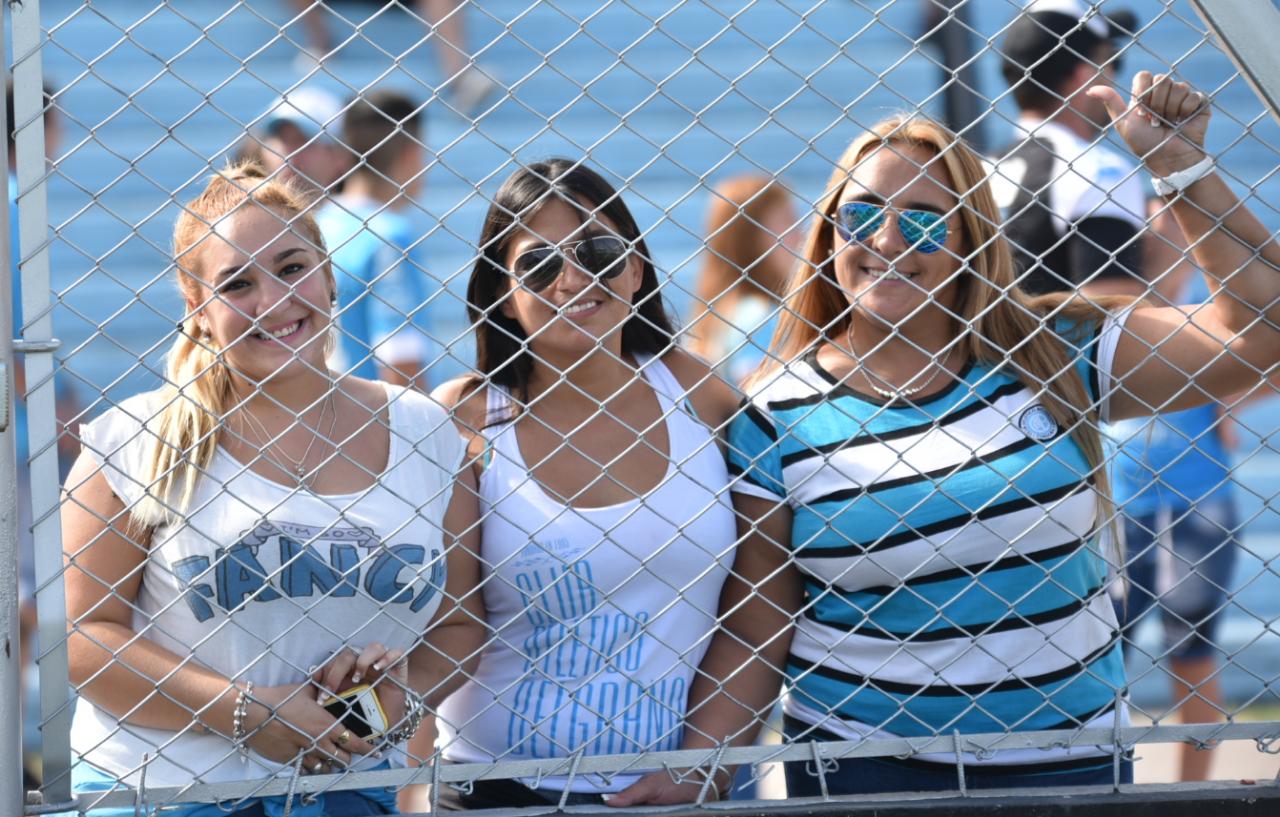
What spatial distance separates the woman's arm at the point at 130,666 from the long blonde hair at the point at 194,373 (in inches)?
2.7

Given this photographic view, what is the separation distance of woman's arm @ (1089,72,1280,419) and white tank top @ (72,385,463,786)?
1.20 meters

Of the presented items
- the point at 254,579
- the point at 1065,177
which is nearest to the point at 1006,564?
the point at 254,579

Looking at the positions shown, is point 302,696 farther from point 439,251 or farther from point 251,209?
point 439,251

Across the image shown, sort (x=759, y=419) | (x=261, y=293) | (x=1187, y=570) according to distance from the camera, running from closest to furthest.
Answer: (x=261, y=293) < (x=759, y=419) < (x=1187, y=570)

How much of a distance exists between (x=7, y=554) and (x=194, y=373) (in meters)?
0.55

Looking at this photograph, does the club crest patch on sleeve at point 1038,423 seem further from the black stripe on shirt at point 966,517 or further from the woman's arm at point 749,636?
the woman's arm at point 749,636

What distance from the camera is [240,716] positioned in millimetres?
2082

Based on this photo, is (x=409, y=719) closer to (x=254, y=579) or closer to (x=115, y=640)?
(x=254, y=579)


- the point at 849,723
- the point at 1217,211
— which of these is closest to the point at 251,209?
the point at 849,723

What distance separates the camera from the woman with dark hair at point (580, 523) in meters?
2.29

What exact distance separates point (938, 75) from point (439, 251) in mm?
3009

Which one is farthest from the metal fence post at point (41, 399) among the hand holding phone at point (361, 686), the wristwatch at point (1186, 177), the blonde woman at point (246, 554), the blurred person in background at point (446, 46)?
the blurred person in background at point (446, 46)

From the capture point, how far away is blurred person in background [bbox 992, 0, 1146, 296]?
3.32 m

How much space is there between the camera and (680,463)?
2350mm
